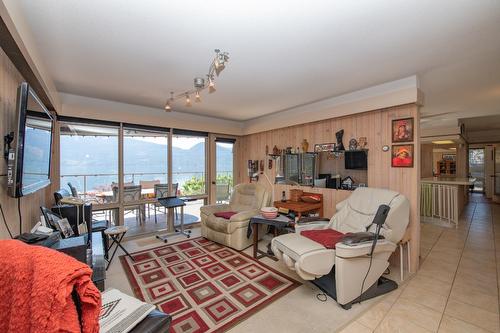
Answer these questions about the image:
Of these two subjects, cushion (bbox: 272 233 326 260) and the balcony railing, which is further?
the balcony railing

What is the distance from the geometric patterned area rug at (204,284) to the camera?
2.06 metres

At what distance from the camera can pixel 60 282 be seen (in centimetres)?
70

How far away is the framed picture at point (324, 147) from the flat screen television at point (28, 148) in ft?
12.0

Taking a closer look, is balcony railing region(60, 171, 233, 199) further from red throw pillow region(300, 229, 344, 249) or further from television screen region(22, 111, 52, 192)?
red throw pillow region(300, 229, 344, 249)

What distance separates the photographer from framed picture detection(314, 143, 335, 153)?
3781mm

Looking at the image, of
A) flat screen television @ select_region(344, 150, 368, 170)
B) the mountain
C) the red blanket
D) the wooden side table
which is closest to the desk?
the wooden side table

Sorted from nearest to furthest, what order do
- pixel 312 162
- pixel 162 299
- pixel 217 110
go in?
pixel 162 299
pixel 312 162
pixel 217 110

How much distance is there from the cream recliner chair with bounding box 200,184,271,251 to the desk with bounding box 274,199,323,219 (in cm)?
42

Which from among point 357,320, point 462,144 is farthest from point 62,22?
point 462,144

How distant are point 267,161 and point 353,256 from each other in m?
3.25

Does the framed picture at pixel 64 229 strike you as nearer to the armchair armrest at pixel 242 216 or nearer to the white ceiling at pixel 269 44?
the white ceiling at pixel 269 44

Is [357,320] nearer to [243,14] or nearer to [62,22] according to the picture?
[243,14]

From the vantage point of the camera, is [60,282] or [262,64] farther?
[262,64]

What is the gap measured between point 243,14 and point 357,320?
2.65 meters
